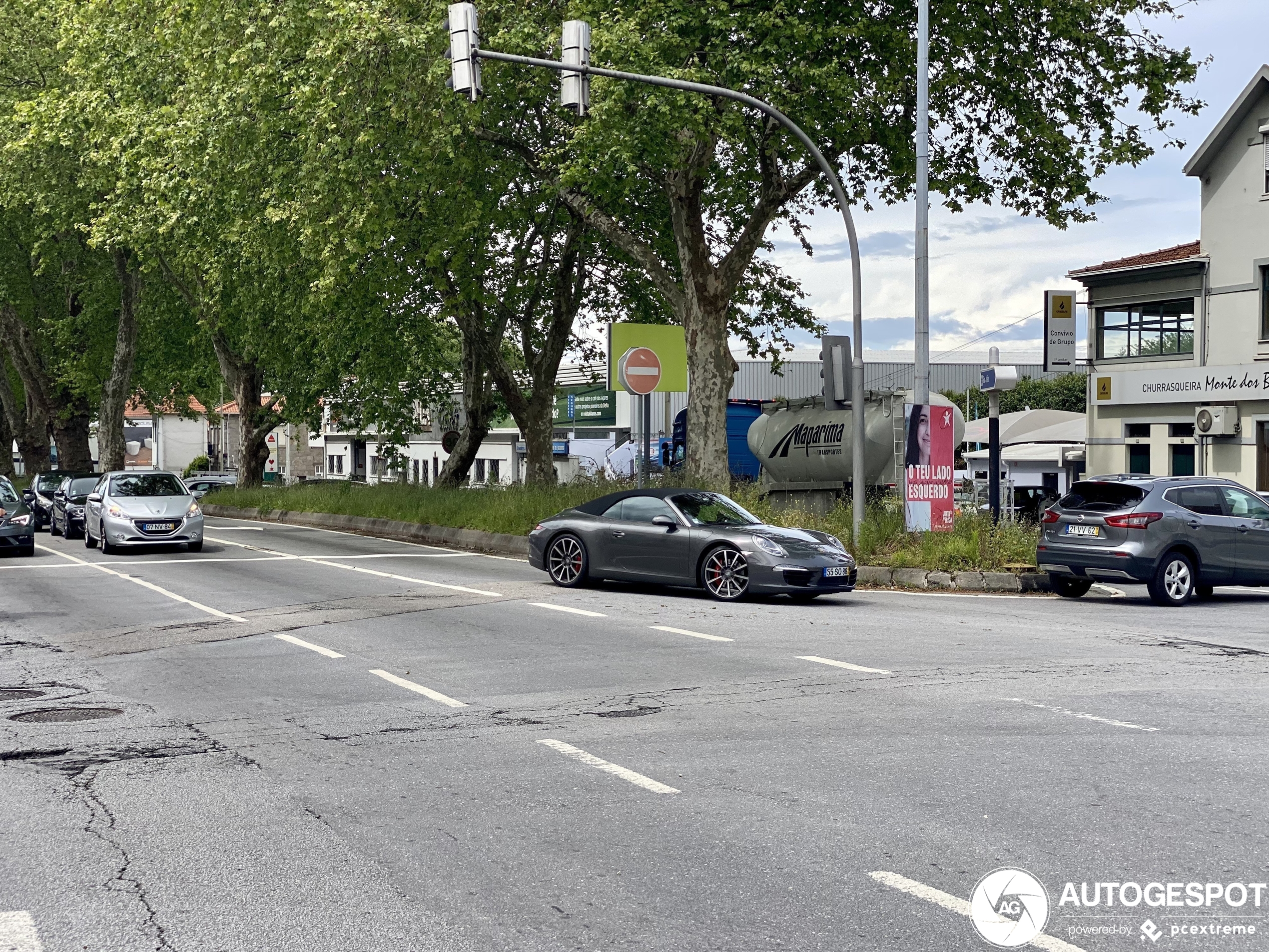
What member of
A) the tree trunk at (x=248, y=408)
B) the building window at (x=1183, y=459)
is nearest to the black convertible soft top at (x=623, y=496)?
the building window at (x=1183, y=459)

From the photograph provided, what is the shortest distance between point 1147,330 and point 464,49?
95.9ft

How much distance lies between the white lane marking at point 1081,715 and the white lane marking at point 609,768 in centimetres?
312

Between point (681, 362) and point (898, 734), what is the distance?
60.1ft

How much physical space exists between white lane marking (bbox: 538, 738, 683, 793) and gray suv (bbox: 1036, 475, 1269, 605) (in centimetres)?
1051

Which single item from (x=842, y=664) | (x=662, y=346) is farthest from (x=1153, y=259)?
(x=842, y=664)

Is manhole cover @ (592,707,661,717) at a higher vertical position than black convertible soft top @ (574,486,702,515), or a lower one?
lower

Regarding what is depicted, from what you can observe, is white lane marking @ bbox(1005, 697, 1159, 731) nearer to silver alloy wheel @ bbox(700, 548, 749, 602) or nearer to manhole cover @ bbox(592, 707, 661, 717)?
manhole cover @ bbox(592, 707, 661, 717)

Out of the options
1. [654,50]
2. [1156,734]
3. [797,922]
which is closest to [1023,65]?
[654,50]

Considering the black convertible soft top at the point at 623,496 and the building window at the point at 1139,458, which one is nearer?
the black convertible soft top at the point at 623,496

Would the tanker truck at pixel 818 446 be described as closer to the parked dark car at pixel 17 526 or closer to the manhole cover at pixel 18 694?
the parked dark car at pixel 17 526

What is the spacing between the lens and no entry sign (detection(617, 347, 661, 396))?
2306 centimetres

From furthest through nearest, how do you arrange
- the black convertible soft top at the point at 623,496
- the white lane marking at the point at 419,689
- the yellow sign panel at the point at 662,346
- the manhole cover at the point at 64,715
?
the yellow sign panel at the point at 662,346, the black convertible soft top at the point at 623,496, the white lane marking at the point at 419,689, the manhole cover at the point at 64,715

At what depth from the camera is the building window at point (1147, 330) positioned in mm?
37812

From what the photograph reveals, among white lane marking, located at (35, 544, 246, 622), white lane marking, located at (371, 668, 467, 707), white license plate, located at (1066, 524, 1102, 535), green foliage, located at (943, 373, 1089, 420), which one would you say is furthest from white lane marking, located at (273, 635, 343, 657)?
green foliage, located at (943, 373, 1089, 420)
